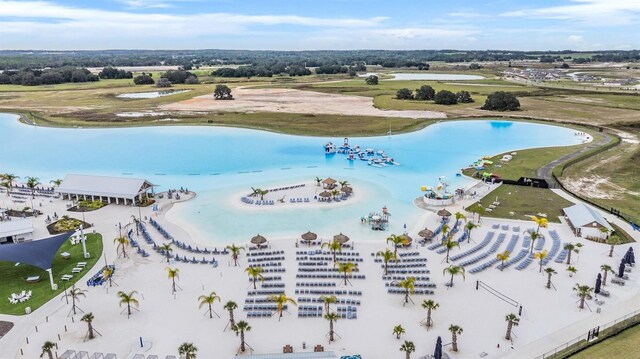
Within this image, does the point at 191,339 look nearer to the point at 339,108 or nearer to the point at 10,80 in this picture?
the point at 339,108

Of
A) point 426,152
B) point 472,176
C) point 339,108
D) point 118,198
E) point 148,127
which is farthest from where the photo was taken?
point 339,108

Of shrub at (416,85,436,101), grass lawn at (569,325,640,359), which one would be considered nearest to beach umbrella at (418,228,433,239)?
grass lawn at (569,325,640,359)

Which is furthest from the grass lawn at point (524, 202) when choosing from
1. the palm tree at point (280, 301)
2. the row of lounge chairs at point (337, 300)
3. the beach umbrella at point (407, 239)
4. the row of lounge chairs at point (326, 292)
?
the palm tree at point (280, 301)

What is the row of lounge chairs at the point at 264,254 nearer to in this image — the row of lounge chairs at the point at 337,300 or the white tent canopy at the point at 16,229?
the row of lounge chairs at the point at 337,300

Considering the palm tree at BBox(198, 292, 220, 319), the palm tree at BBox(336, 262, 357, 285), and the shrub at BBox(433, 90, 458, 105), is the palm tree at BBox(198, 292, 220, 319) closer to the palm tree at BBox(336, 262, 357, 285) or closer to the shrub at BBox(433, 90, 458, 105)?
the palm tree at BBox(336, 262, 357, 285)

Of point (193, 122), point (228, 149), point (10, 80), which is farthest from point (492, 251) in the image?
point (10, 80)
